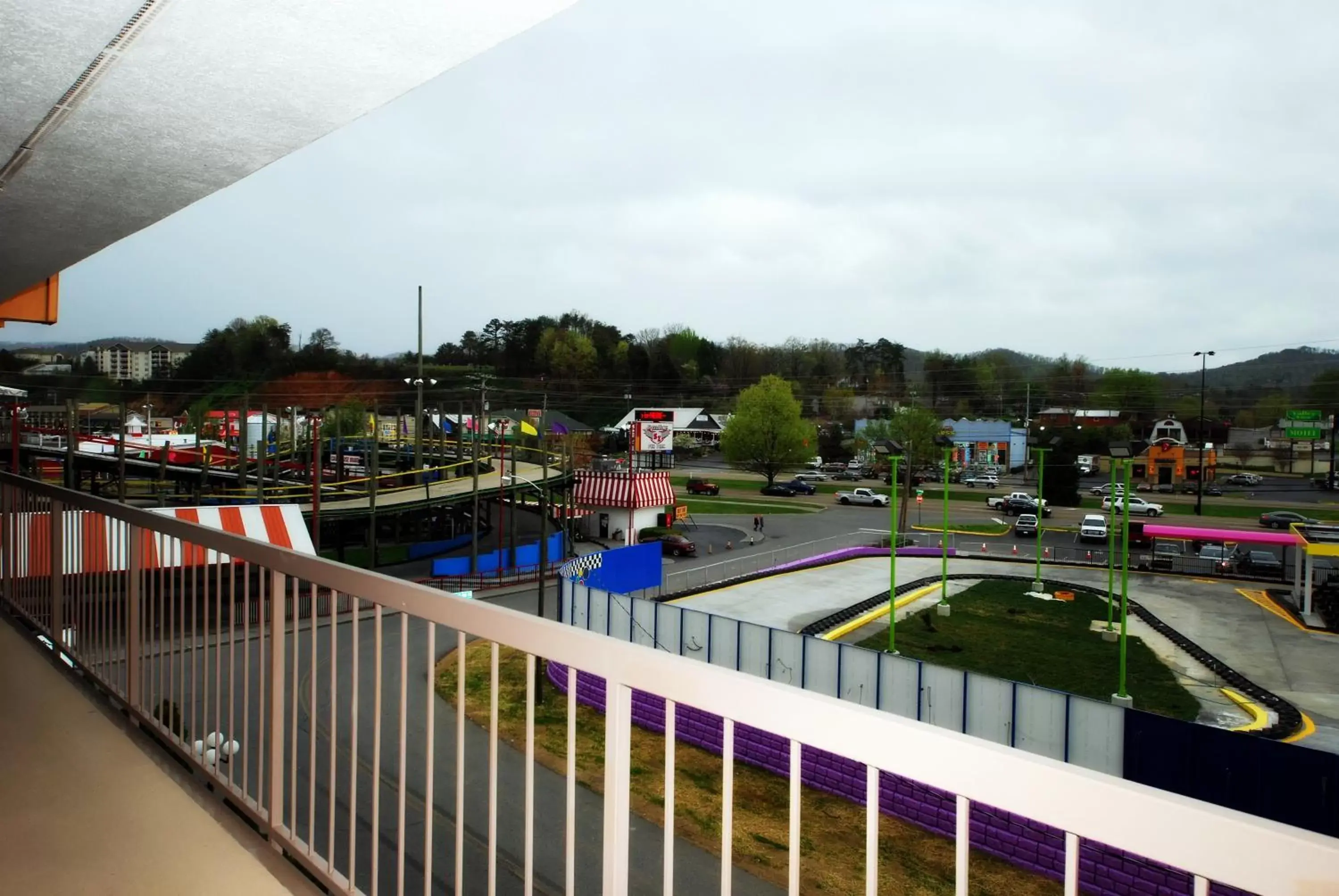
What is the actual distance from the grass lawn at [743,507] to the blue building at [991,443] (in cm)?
1724

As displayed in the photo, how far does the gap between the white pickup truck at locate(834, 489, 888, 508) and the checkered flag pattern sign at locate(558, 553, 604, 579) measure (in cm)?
2497

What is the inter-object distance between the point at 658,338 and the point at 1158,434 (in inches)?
1537

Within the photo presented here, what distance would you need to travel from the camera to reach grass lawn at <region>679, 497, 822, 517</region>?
34.7m

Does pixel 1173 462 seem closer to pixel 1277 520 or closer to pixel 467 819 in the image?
pixel 1277 520

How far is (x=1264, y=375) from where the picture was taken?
185 ft

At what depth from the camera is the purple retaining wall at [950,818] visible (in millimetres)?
5758

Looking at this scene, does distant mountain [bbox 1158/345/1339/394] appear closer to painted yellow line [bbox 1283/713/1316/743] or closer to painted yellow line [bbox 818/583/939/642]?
painted yellow line [bbox 818/583/939/642]

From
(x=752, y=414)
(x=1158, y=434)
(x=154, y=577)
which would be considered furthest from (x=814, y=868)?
(x=1158, y=434)

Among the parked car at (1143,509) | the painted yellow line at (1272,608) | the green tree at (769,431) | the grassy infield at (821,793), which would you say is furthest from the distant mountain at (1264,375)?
the grassy infield at (821,793)

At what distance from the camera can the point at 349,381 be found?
4456cm

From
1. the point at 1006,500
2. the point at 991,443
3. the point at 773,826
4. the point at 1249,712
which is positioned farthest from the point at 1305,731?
the point at 991,443

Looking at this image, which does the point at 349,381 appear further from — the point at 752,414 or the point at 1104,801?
the point at 1104,801

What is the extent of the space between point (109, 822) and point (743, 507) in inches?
1373

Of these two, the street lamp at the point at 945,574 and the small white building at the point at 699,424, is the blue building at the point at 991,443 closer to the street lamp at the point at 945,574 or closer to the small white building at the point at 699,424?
the small white building at the point at 699,424
